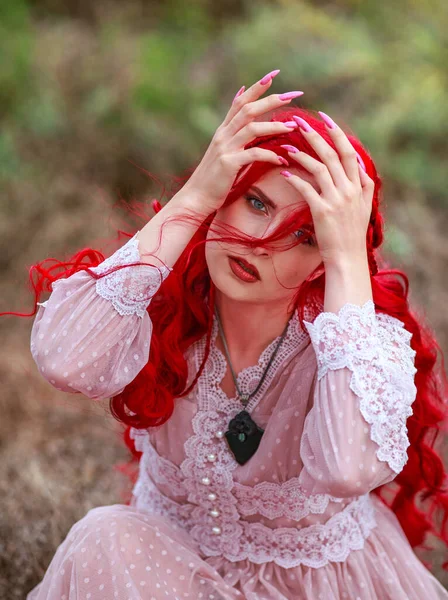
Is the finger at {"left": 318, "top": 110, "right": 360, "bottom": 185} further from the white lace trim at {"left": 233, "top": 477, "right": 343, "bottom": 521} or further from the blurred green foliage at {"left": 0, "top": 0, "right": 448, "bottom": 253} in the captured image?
the blurred green foliage at {"left": 0, "top": 0, "right": 448, "bottom": 253}

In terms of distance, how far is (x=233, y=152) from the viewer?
1423mm

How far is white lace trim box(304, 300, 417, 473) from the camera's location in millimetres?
1340

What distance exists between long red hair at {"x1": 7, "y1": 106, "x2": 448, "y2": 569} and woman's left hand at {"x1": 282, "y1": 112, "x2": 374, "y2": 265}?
0.17ft

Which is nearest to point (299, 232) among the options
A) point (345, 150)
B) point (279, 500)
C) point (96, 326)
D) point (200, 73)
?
point (345, 150)

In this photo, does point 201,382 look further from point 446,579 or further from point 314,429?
point 446,579

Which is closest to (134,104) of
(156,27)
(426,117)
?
(156,27)

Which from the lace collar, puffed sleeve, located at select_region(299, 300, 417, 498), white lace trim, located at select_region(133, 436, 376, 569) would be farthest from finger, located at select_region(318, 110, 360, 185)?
white lace trim, located at select_region(133, 436, 376, 569)

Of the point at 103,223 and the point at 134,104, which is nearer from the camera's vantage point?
the point at 103,223

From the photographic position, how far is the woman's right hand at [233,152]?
55.3 inches

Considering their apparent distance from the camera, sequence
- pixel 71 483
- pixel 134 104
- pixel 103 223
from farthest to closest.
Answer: pixel 134 104
pixel 103 223
pixel 71 483

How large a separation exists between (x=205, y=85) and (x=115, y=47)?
720 millimetres

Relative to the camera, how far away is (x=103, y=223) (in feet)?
13.9

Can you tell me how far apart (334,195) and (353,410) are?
0.39m

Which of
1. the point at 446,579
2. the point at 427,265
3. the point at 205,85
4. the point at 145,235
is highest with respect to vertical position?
the point at 145,235
